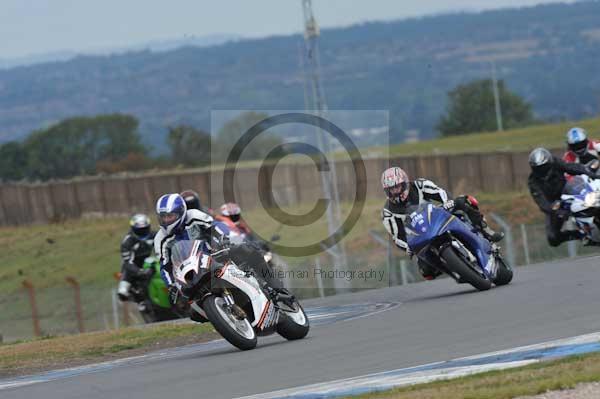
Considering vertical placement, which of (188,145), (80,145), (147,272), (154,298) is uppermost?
(80,145)

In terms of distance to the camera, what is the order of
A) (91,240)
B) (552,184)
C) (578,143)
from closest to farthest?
(552,184)
(578,143)
(91,240)

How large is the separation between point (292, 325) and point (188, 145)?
8562 centimetres

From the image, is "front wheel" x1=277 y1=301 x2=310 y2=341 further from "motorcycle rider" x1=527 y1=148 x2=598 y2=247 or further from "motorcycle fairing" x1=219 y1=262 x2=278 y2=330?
"motorcycle rider" x1=527 y1=148 x2=598 y2=247

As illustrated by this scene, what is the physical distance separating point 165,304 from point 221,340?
6514 millimetres

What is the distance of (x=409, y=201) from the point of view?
51.6ft

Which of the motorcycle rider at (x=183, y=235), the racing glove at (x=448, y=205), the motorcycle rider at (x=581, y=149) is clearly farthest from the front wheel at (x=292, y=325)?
the motorcycle rider at (x=581, y=149)

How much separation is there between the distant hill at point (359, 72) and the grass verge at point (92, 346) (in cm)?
11424

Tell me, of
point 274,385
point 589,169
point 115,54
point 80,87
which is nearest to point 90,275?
point 589,169

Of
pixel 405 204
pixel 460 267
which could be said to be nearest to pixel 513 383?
pixel 460 267

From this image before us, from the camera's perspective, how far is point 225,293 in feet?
40.5

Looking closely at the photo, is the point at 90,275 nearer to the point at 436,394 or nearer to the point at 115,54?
the point at 436,394

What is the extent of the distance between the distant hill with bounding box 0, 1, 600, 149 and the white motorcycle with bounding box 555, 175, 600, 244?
11238cm

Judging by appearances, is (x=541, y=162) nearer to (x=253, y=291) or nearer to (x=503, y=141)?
(x=253, y=291)

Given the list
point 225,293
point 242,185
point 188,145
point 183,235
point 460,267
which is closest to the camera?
point 225,293
